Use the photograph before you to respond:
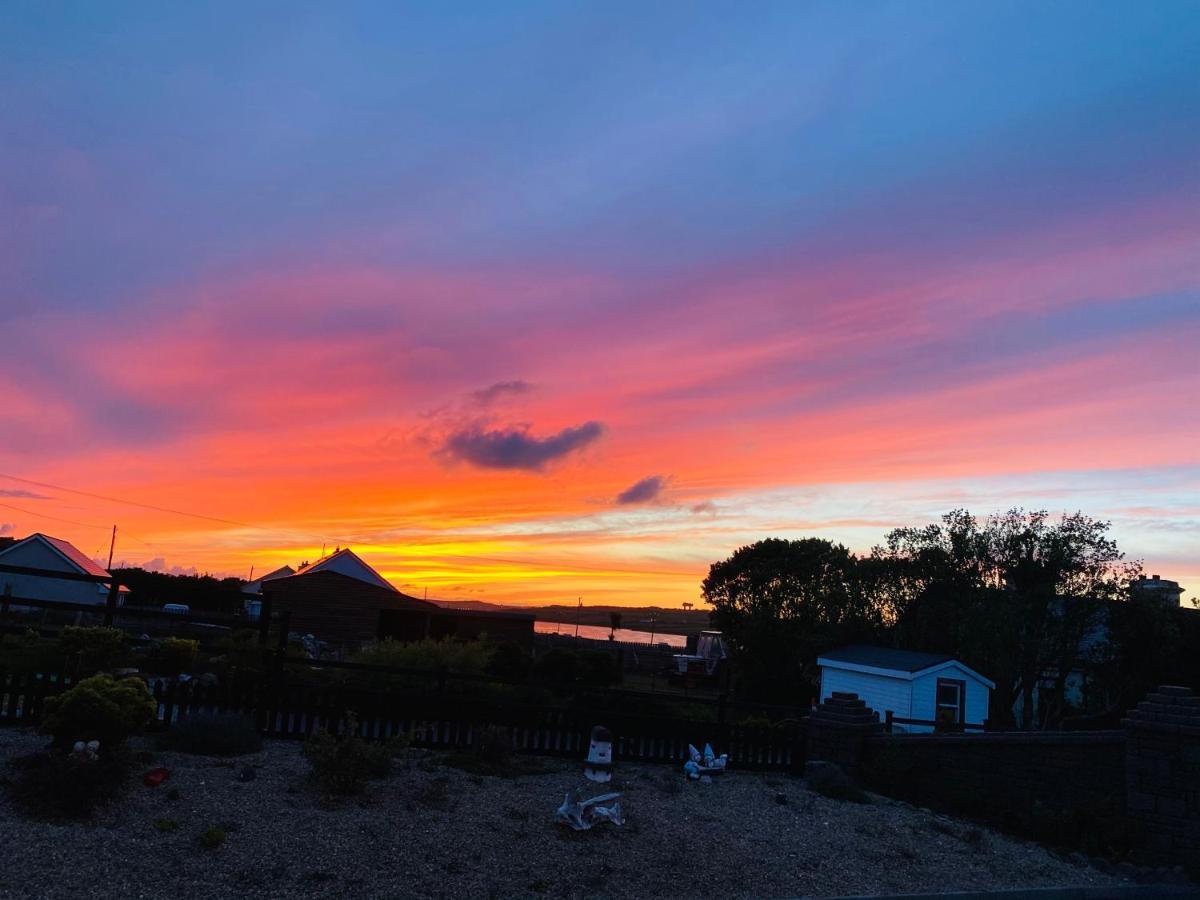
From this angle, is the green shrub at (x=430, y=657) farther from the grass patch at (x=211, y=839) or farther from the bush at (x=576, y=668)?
the bush at (x=576, y=668)

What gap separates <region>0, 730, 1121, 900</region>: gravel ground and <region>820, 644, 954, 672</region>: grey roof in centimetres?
1918

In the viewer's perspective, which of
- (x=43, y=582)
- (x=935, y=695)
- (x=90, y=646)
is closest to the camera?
(x=90, y=646)

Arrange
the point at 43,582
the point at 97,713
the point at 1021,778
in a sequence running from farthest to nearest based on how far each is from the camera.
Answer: the point at 43,582 → the point at 1021,778 → the point at 97,713

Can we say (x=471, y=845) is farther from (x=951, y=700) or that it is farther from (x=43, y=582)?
(x=43, y=582)

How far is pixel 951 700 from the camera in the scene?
31.1 meters

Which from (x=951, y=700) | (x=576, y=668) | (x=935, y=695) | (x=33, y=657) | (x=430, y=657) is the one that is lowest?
(x=576, y=668)

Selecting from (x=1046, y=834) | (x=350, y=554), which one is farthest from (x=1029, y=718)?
(x=350, y=554)

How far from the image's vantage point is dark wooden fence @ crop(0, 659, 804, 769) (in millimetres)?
11539

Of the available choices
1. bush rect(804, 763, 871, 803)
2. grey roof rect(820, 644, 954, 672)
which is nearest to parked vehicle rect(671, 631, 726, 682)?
grey roof rect(820, 644, 954, 672)

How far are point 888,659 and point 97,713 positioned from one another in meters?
28.5

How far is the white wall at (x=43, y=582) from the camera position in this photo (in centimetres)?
4659

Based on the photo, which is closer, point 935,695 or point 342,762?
point 342,762

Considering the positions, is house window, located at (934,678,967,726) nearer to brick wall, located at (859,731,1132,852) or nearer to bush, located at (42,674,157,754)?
brick wall, located at (859,731,1132,852)

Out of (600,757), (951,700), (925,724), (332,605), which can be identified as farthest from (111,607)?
(332,605)
